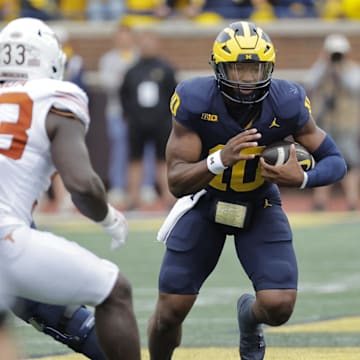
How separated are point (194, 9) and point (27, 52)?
468 inches

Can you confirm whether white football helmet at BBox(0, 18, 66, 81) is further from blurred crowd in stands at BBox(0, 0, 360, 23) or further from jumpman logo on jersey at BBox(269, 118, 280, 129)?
blurred crowd in stands at BBox(0, 0, 360, 23)

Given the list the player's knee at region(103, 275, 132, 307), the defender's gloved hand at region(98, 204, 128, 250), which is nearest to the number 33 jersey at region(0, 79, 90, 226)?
the defender's gloved hand at region(98, 204, 128, 250)

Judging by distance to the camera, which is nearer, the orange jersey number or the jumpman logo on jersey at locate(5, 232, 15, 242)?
the jumpman logo on jersey at locate(5, 232, 15, 242)

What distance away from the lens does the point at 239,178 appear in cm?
583

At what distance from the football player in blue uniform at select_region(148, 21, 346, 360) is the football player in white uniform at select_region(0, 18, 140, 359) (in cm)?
89

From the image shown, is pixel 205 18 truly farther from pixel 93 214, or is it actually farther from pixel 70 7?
pixel 93 214

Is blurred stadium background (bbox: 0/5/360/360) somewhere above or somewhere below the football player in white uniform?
below

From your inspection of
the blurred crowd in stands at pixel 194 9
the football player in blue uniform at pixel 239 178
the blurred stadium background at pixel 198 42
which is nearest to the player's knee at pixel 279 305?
the football player in blue uniform at pixel 239 178

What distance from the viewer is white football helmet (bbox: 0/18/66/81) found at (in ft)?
16.5

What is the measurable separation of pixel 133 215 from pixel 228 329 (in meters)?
6.46

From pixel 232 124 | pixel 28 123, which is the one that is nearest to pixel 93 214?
pixel 28 123

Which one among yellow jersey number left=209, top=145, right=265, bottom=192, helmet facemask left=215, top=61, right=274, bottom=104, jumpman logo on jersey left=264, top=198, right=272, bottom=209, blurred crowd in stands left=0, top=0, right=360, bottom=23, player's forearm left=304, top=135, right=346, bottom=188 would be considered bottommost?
blurred crowd in stands left=0, top=0, right=360, bottom=23

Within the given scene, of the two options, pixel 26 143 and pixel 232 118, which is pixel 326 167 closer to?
pixel 232 118

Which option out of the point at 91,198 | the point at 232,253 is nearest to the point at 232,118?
the point at 91,198
